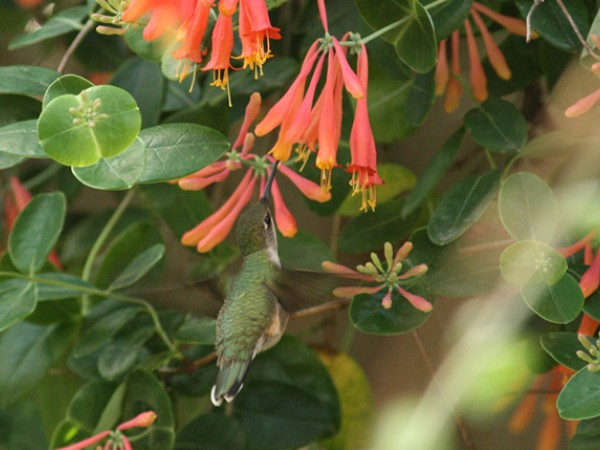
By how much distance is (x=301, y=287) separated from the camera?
1.03m

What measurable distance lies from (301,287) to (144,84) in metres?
0.39

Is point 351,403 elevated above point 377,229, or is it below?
below

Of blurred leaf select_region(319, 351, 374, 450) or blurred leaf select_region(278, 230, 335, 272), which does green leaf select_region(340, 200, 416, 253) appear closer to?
blurred leaf select_region(278, 230, 335, 272)

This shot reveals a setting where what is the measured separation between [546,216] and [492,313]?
158mm

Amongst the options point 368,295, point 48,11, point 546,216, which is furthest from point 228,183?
point 546,216

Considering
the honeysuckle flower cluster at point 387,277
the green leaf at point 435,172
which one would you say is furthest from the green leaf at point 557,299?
the green leaf at point 435,172

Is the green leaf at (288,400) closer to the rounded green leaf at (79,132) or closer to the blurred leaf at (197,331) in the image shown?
the blurred leaf at (197,331)

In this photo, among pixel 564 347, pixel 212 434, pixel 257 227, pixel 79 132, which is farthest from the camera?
pixel 212 434

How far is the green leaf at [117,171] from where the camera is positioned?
34.9 inches

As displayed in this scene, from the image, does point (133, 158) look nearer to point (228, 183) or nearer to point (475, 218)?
point (475, 218)

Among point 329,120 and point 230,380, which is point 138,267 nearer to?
point 230,380

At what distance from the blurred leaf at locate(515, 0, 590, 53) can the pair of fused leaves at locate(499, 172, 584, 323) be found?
15cm

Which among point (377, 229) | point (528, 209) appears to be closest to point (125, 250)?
point (377, 229)

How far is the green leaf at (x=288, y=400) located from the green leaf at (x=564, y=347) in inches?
17.1
